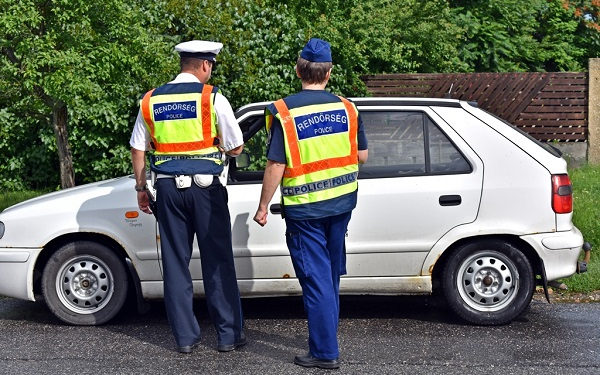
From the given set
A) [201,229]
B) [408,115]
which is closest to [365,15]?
[408,115]

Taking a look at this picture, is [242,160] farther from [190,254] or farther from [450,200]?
[450,200]

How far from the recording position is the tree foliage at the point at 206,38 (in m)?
9.61

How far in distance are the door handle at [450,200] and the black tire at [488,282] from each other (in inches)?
11.7

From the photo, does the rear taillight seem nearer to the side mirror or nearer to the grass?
the grass

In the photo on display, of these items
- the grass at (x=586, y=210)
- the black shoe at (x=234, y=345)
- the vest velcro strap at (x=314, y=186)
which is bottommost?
the grass at (x=586, y=210)

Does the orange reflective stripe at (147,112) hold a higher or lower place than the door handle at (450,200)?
higher

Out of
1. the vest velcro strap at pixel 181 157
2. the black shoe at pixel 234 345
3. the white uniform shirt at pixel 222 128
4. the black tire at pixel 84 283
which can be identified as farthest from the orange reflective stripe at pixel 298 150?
the black tire at pixel 84 283

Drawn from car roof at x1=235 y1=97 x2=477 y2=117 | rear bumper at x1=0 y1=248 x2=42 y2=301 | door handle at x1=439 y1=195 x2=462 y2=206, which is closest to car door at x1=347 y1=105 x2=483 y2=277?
door handle at x1=439 y1=195 x2=462 y2=206

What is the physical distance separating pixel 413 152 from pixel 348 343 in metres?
1.36

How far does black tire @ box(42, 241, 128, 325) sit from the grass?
3.49 m

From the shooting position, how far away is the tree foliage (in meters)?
9.61

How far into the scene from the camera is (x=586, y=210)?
9.98 metres

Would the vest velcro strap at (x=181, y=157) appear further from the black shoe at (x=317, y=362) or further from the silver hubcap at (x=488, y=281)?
the silver hubcap at (x=488, y=281)

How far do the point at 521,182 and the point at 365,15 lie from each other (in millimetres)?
7823
